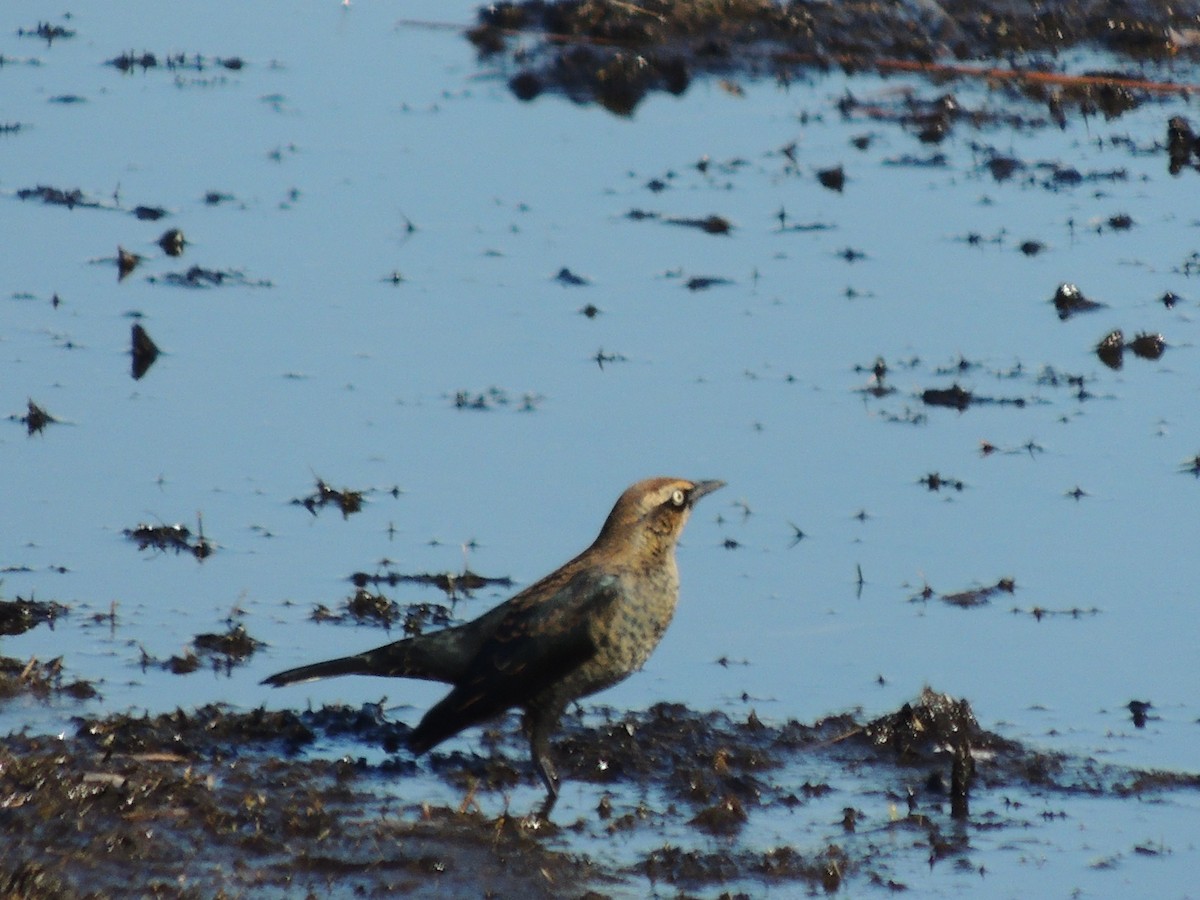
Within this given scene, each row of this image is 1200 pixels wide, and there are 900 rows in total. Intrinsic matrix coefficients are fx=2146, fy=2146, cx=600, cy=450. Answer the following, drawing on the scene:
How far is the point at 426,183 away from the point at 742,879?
28.6ft

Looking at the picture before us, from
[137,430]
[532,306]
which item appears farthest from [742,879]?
[532,306]

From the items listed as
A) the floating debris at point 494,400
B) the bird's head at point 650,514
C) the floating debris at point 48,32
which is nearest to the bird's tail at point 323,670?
the bird's head at point 650,514

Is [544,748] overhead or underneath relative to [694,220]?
overhead

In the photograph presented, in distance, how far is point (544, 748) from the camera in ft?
22.1

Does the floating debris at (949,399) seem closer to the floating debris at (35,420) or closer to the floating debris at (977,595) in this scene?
the floating debris at (977,595)

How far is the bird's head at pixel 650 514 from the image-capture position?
6.95 metres

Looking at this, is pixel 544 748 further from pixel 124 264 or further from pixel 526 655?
pixel 124 264

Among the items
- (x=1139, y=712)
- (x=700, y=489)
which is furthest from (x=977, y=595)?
(x=700, y=489)

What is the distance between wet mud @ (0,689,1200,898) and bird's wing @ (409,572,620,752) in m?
0.23

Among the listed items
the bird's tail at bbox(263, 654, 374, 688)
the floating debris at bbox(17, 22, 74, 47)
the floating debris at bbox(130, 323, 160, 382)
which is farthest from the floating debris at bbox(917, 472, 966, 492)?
the floating debris at bbox(17, 22, 74, 47)

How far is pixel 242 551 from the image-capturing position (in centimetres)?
830

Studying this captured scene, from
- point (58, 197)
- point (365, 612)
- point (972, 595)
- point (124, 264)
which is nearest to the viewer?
point (365, 612)

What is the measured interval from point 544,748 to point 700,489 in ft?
3.51

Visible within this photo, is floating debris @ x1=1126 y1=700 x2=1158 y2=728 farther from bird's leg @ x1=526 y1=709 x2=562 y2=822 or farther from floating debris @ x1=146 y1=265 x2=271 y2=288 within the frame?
floating debris @ x1=146 y1=265 x2=271 y2=288
